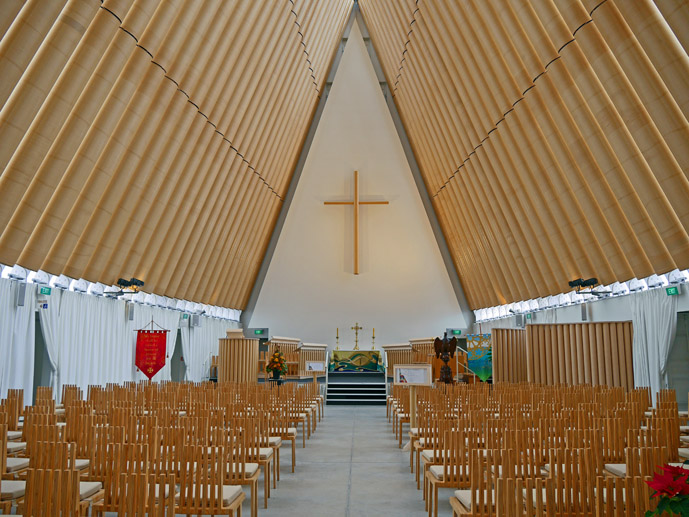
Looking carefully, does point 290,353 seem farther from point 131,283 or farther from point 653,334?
point 653,334

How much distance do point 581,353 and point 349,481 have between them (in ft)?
22.7

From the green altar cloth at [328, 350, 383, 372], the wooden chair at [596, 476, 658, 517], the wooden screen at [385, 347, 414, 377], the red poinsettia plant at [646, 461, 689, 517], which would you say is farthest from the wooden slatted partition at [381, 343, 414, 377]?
the red poinsettia plant at [646, 461, 689, 517]

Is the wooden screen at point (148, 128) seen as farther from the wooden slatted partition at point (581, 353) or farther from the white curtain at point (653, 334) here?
the white curtain at point (653, 334)

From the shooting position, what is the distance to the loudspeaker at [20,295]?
10.0 meters

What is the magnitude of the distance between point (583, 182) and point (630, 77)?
3148 mm

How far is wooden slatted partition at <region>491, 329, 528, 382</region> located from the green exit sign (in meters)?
4.04

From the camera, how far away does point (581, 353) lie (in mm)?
11516

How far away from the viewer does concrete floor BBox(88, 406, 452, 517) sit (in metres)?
5.34

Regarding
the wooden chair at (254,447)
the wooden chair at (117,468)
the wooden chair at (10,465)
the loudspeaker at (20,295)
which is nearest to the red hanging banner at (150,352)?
the loudspeaker at (20,295)

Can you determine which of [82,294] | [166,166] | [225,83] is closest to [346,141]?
[225,83]

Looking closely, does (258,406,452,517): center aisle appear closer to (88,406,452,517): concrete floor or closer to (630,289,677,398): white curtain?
(88,406,452,517): concrete floor

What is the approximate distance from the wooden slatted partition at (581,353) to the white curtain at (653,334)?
0.48 metres

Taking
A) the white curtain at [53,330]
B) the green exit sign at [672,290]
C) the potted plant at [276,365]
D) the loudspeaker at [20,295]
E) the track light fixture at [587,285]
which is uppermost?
the track light fixture at [587,285]

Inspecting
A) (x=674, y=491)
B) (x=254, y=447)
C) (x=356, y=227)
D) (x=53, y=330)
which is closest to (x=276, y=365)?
(x=53, y=330)
